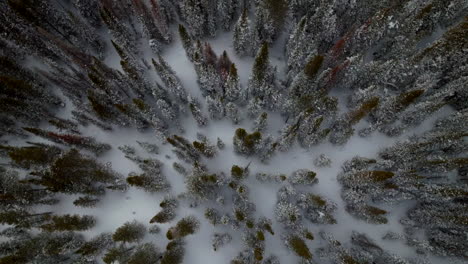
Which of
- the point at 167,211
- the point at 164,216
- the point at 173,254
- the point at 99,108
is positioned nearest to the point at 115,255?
the point at 173,254

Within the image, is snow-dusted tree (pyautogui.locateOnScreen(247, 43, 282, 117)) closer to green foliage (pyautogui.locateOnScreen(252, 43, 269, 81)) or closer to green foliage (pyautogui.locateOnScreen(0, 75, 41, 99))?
green foliage (pyautogui.locateOnScreen(252, 43, 269, 81))

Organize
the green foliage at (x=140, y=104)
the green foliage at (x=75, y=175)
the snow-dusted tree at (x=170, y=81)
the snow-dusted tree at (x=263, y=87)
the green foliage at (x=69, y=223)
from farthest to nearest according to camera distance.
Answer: the snow-dusted tree at (x=170, y=81), the snow-dusted tree at (x=263, y=87), the green foliage at (x=140, y=104), the green foliage at (x=75, y=175), the green foliage at (x=69, y=223)

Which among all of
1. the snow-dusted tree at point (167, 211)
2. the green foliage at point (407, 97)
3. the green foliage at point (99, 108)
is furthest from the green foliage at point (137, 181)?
the green foliage at point (407, 97)

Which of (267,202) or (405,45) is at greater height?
(405,45)

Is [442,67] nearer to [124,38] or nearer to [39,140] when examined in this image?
[124,38]

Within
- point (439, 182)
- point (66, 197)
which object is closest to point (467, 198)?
point (439, 182)

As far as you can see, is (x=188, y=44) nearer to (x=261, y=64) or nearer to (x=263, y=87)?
(x=261, y=64)

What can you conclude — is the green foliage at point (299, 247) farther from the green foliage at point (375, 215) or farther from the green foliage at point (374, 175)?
the green foliage at point (374, 175)

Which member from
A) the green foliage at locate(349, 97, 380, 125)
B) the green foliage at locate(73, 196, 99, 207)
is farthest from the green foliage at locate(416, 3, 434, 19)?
the green foliage at locate(73, 196, 99, 207)
